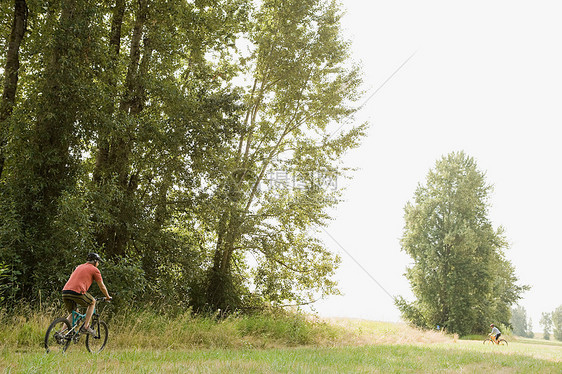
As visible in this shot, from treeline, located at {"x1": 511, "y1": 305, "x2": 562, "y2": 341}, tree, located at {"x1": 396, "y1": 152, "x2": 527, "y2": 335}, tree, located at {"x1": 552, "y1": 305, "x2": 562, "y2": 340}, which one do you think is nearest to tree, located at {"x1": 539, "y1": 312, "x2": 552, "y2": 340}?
treeline, located at {"x1": 511, "y1": 305, "x2": 562, "y2": 341}

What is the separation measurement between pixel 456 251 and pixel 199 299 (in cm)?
2404

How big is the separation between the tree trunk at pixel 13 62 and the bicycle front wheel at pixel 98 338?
20.7 ft

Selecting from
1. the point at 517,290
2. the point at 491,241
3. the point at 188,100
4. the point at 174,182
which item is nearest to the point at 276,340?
the point at 174,182

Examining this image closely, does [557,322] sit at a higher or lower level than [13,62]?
lower

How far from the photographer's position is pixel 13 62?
1277 cm

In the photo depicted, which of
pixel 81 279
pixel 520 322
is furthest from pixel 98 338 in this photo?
pixel 520 322

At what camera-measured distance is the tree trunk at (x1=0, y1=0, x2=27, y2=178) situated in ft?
40.0

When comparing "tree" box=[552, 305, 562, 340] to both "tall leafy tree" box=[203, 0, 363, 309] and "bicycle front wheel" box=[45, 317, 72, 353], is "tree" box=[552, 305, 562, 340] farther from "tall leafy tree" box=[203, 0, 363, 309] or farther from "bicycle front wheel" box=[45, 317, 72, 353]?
"bicycle front wheel" box=[45, 317, 72, 353]

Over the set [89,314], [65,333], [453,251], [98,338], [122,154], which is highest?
[453,251]

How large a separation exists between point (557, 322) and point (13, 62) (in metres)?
131

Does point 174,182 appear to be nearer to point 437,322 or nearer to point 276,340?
point 276,340

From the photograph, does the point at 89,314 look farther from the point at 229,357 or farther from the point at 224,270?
the point at 224,270

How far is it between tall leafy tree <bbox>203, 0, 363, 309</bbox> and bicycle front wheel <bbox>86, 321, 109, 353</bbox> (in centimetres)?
741

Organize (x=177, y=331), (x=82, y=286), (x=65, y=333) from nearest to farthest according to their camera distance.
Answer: (x=65, y=333)
(x=82, y=286)
(x=177, y=331)
